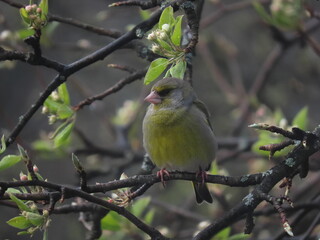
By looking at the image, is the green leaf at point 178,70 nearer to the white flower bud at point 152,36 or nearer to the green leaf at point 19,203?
the white flower bud at point 152,36

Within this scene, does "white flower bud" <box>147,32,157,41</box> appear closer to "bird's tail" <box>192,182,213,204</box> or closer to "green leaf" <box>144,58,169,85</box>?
"green leaf" <box>144,58,169,85</box>

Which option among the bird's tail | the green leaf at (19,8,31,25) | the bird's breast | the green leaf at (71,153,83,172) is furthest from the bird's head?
the green leaf at (71,153,83,172)

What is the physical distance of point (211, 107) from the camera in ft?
23.4

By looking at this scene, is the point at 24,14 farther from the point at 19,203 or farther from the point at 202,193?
the point at 202,193

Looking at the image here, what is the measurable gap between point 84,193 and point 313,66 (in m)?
4.77

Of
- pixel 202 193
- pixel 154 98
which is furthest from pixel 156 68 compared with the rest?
pixel 202 193

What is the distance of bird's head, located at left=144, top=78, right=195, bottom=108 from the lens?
144 inches

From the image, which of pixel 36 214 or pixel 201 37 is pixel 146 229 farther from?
pixel 201 37

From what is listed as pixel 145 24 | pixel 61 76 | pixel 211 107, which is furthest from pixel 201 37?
pixel 61 76

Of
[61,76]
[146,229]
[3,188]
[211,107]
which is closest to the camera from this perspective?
[3,188]

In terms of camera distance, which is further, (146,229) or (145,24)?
(145,24)

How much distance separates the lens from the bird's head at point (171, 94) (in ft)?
12.0

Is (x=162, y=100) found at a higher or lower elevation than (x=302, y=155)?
higher

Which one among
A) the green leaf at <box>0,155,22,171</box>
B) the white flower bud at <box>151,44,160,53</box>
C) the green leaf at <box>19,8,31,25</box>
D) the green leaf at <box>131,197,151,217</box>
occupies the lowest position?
the green leaf at <box>131,197,151,217</box>
